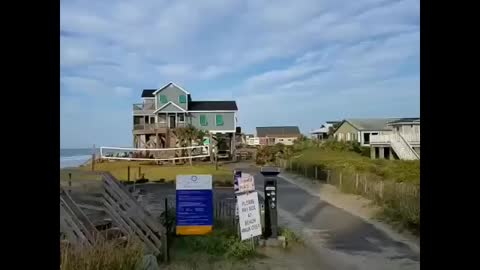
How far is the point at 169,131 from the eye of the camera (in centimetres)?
2516

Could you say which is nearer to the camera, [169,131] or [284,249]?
[284,249]

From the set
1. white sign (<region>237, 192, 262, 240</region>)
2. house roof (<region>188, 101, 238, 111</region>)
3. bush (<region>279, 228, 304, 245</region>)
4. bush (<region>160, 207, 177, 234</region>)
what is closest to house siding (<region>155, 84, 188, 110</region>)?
house roof (<region>188, 101, 238, 111</region>)

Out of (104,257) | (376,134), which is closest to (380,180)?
(104,257)

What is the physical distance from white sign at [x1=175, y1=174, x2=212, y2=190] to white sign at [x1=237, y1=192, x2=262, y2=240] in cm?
45

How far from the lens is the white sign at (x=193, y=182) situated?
567 centimetres

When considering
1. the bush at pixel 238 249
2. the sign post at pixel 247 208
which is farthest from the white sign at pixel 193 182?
the bush at pixel 238 249

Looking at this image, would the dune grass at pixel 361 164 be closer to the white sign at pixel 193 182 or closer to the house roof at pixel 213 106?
the white sign at pixel 193 182

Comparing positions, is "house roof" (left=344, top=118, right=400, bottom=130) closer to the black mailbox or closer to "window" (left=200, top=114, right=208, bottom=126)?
"window" (left=200, top=114, right=208, bottom=126)

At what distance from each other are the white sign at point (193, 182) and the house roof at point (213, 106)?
22351 millimetres
